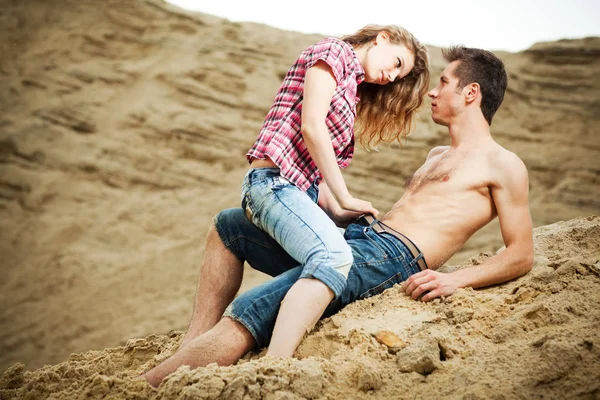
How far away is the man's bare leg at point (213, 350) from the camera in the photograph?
1914mm

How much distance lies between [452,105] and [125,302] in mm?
5315

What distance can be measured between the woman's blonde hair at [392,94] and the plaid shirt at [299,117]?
23 centimetres

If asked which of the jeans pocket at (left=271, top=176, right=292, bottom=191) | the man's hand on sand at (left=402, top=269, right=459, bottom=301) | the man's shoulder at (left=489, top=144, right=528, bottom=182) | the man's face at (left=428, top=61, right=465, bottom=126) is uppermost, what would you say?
the man's face at (left=428, top=61, right=465, bottom=126)

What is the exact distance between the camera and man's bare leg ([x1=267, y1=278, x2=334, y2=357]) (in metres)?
1.92

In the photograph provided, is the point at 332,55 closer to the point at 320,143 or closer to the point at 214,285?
the point at 320,143

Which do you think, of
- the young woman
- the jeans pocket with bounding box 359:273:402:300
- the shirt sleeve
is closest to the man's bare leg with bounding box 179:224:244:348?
the young woman

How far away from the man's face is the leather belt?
0.70 m

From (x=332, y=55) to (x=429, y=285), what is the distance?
3.10 feet

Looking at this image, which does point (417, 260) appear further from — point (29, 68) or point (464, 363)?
point (29, 68)

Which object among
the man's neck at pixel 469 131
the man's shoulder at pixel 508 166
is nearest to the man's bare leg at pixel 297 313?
the man's shoulder at pixel 508 166

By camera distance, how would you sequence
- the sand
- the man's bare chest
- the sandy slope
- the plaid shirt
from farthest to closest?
the sand
the man's bare chest
the plaid shirt
the sandy slope

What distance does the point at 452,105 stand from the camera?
2799mm

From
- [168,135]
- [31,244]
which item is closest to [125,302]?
[31,244]

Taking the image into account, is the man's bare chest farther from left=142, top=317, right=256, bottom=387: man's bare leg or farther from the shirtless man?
left=142, top=317, right=256, bottom=387: man's bare leg
